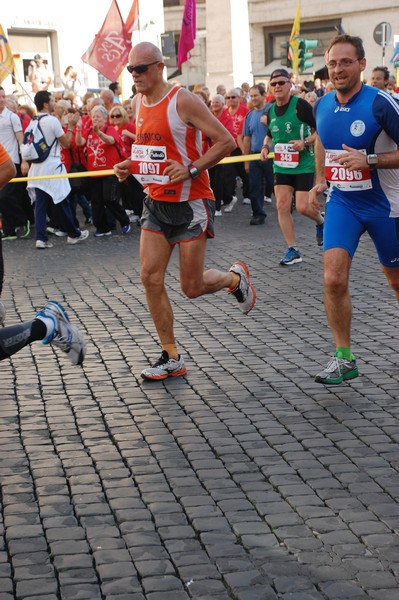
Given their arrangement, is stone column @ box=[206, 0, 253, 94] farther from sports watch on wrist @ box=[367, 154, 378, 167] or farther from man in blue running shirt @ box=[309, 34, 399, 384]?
sports watch on wrist @ box=[367, 154, 378, 167]

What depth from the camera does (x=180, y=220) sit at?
710 centimetres

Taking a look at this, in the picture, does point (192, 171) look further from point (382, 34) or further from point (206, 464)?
point (382, 34)

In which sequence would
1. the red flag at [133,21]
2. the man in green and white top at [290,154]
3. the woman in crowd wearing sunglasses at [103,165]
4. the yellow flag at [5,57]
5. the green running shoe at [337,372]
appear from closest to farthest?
the green running shoe at [337,372], the man in green and white top at [290,154], the woman in crowd wearing sunglasses at [103,165], the yellow flag at [5,57], the red flag at [133,21]

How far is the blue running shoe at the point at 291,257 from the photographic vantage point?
477 inches

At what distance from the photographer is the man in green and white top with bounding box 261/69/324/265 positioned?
476 inches

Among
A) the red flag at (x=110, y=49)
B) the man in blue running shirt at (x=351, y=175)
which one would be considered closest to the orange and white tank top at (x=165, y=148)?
the man in blue running shirt at (x=351, y=175)

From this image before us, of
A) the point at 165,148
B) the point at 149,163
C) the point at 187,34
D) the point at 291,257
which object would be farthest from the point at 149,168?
the point at 187,34

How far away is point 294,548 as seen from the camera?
14.0 ft

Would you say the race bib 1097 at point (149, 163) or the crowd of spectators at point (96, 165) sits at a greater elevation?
the race bib 1097 at point (149, 163)

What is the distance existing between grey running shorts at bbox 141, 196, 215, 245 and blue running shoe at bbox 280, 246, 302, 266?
5.00m

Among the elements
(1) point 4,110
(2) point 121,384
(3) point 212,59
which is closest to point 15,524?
(2) point 121,384

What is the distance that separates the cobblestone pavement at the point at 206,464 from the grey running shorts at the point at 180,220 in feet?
3.04

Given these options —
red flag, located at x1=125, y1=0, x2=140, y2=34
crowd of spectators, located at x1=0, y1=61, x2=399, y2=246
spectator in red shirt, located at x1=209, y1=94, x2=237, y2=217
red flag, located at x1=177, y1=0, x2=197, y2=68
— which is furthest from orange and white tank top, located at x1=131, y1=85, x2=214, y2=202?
red flag, located at x1=125, y1=0, x2=140, y2=34

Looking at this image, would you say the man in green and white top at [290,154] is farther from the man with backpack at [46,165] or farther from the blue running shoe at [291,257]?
the man with backpack at [46,165]
